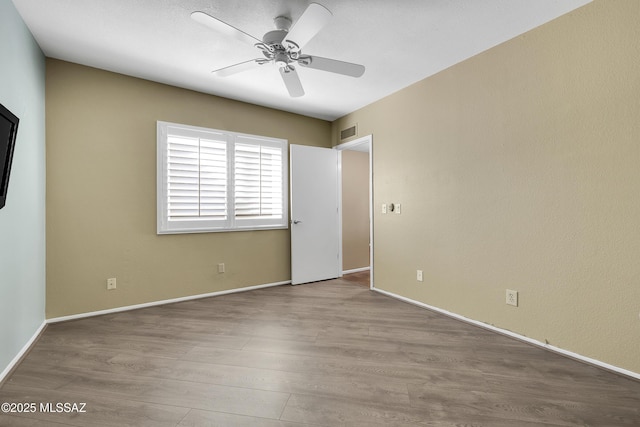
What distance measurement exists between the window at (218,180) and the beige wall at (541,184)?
2004 mm

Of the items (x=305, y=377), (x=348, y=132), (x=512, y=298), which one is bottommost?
(x=305, y=377)

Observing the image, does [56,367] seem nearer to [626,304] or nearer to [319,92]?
[319,92]

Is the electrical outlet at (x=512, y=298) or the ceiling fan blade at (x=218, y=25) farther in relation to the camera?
the electrical outlet at (x=512, y=298)

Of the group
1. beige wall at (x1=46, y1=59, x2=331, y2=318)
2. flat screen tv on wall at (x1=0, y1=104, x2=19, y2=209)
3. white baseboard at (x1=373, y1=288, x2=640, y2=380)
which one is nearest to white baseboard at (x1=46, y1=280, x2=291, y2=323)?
beige wall at (x1=46, y1=59, x2=331, y2=318)

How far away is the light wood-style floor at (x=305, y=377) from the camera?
1.60 meters

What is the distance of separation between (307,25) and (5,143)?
6.67ft

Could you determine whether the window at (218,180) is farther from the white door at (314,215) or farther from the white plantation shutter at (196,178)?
the white door at (314,215)

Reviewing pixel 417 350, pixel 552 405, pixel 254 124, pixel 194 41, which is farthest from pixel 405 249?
pixel 194 41

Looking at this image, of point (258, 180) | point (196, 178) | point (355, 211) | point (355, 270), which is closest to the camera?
point (196, 178)

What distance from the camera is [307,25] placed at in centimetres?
188

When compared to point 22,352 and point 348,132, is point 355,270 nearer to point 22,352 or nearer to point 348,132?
point 348,132

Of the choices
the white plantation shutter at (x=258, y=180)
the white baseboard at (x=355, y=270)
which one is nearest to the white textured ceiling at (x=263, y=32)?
the white plantation shutter at (x=258, y=180)

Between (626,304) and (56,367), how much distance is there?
4006 mm

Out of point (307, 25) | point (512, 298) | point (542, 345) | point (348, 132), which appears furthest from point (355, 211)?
point (307, 25)
